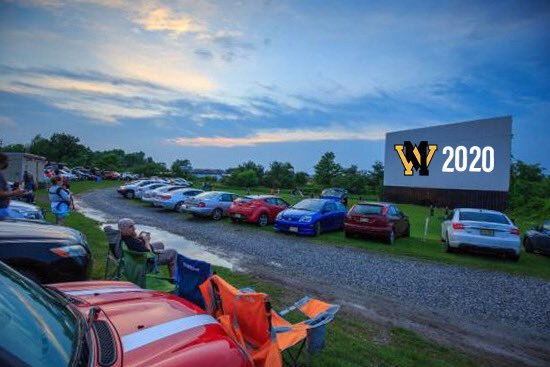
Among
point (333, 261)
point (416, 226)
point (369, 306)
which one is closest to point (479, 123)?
point (416, 226)

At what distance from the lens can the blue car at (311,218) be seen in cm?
1419

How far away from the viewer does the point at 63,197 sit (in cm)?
1019

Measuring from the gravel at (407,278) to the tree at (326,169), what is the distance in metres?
57.2

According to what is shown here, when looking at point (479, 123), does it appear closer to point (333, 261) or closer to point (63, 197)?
point (333, 261)

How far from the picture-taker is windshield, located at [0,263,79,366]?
155 centimetres

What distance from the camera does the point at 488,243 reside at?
36.4 ft

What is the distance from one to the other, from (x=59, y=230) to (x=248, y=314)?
305 centimetres

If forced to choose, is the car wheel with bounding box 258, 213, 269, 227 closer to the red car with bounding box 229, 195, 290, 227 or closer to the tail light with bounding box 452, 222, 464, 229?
the red car with bounding box 229, 195, 290, 227

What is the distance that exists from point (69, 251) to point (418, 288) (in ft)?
21.8

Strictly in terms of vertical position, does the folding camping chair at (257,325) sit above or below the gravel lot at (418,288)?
above

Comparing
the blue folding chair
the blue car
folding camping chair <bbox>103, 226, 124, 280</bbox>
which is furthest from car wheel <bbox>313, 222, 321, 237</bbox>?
the blue folding chair

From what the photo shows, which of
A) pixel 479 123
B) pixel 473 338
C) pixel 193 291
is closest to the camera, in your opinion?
pixel 193 291

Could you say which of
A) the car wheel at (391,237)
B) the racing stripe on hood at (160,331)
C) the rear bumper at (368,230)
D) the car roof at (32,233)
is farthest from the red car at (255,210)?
the racing stripe on hood at (160,331)

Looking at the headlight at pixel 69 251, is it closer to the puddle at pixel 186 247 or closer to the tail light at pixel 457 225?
the puddle at pixel 186 247
